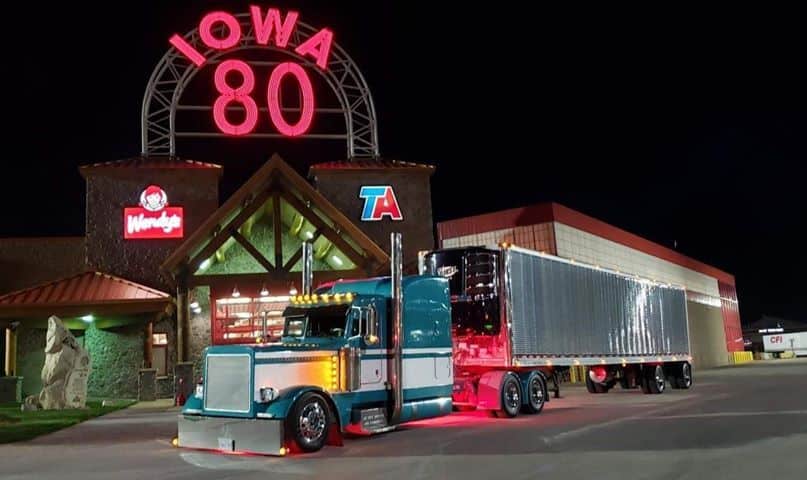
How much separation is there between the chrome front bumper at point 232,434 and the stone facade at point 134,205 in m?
15.7

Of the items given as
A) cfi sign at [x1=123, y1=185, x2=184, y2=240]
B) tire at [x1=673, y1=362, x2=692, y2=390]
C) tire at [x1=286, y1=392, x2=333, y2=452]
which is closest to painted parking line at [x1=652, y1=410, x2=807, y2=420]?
tire at [x1=286, y1=392, x2=333, y2=452]

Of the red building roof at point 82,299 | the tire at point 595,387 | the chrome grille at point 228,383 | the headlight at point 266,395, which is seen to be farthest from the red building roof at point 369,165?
the headlight at point 266,395

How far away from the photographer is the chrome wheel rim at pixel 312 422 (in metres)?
11.1

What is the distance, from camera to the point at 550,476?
28.2 feet

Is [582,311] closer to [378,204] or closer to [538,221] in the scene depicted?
[538,221]

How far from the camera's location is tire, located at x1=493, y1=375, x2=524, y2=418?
15484 mm

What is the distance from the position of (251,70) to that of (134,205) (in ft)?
23.2

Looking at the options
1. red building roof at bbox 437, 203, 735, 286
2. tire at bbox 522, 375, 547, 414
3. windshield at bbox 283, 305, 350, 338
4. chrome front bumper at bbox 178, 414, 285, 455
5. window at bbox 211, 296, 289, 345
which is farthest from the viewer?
red building roof at bbox 437, 203, 735, 286

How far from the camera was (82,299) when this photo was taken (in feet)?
77.6

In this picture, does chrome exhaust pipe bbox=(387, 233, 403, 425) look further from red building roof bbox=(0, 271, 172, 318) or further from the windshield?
red building roof bbox=(0, 271, 172, 318)

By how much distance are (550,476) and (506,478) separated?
0.53 m

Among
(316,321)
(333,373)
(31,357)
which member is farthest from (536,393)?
(31,357)

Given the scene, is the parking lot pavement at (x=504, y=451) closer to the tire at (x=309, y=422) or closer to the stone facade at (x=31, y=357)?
the tire at (x=309, y=422)

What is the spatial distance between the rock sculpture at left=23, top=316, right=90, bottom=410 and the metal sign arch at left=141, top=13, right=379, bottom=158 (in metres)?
9.95
